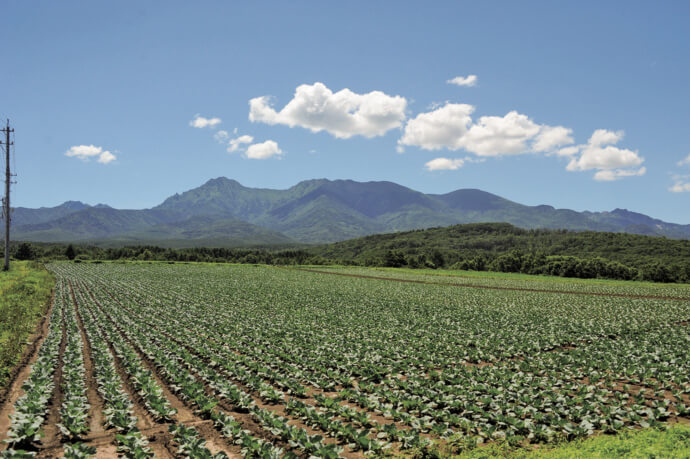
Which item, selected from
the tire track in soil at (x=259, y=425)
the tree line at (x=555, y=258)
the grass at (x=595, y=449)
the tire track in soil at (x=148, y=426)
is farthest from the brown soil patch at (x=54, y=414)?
the tree line at (x=555, y=258)

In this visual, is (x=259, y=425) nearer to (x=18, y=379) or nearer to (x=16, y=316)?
(x=18, y=379)

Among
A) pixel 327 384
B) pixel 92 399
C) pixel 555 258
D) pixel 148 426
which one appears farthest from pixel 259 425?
pixel 555 258

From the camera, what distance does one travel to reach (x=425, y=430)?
36.1ft

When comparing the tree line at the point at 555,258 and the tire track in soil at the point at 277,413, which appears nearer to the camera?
the tire track in soil at the point at 277,413

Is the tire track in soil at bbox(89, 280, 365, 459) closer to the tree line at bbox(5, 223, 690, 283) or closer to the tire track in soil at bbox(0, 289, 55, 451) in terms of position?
the tire track in soil at bbox(0, 289, 55, 451)

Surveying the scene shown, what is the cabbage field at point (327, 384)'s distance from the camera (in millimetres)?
10211

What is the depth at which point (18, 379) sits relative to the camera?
14891mm

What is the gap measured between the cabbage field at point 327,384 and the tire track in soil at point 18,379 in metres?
0.14

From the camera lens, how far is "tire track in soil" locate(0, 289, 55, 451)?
11.3 m

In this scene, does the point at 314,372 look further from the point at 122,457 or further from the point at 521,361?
the point at 521,361

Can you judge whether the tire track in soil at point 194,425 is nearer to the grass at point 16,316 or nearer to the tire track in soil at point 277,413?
the tire track in soil at point 277,413

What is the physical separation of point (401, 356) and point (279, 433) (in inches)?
377

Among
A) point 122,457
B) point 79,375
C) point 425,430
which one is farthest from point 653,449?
point 79,375

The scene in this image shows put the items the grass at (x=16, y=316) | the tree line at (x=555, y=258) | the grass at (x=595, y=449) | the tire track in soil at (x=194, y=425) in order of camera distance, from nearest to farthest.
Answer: the grass at (x=595, y=449)
the tire track in soil at (x=194, y=425)
the grass at (x=16, y=316)
the tree line at (x=555, y=258)
